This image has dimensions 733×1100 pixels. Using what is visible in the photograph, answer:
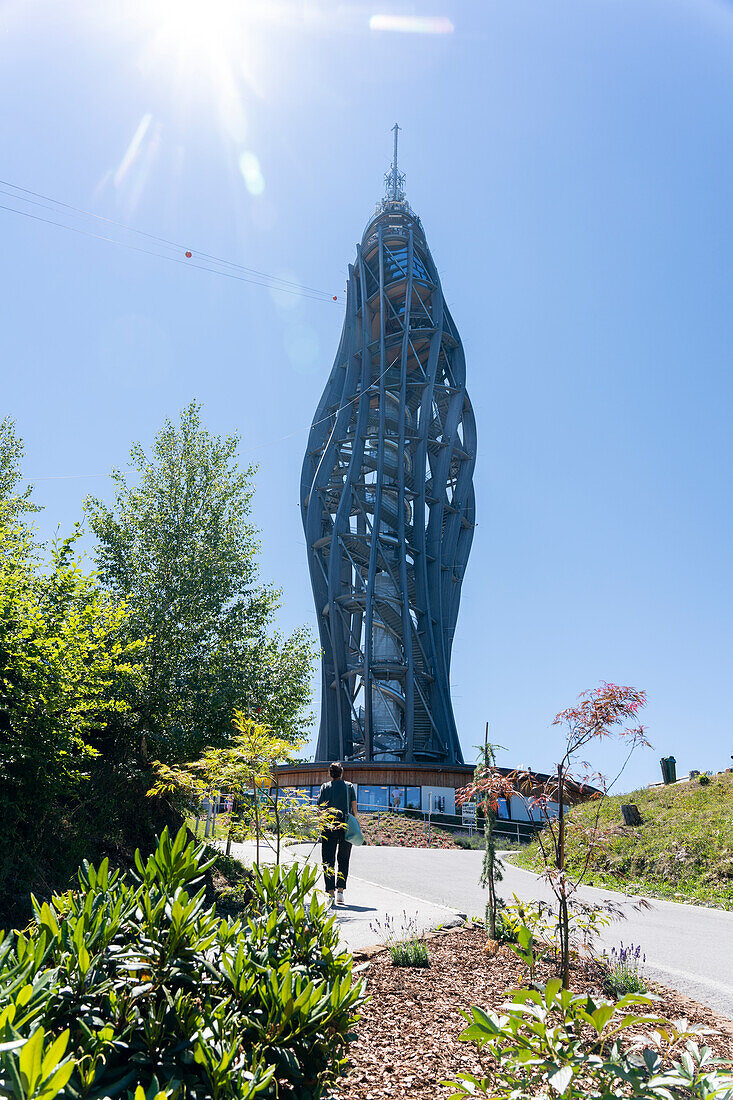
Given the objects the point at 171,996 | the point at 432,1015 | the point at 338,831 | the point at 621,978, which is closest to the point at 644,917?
the point at 338,831

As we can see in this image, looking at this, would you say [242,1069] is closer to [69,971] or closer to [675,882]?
[69,971]

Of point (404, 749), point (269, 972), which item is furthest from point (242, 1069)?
point (404, 749)

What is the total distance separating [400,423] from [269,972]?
4549cm

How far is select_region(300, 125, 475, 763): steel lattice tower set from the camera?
4272 centimetres

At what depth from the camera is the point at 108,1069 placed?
2.19 m

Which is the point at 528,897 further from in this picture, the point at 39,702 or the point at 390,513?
the point at 390,513

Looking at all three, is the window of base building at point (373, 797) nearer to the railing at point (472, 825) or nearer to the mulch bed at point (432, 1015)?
the railing at point (472, 825)

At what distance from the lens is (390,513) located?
45.6m

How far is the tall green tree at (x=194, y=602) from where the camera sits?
38.6 feet

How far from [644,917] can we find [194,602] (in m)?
9.67

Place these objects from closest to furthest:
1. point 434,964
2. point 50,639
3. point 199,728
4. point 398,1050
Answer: point 398,1050, point 434,964, point 50,639, point 199,728

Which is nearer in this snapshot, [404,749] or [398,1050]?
[398,1050]

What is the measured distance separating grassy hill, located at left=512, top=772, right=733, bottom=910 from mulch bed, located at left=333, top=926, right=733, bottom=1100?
5.73 meters

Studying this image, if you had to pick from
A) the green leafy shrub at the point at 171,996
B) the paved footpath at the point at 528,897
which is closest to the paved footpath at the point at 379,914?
the paved footpath at the point at 528,897
